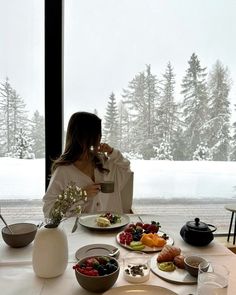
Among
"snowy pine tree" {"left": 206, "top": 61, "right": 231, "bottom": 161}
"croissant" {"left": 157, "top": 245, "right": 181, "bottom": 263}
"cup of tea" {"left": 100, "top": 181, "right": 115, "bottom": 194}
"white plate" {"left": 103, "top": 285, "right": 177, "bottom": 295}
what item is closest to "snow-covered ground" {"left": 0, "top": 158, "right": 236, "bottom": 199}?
"snowy pine tree" {"left": 206, "top": 61, "right": 231, "bottom": 161}

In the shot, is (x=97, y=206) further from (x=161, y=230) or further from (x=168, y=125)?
(x=168, y=125)

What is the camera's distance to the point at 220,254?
1.28m

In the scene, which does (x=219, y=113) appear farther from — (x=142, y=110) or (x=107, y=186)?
(x=107, y=186)

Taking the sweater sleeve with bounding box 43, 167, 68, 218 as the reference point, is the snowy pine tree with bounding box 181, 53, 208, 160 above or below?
above

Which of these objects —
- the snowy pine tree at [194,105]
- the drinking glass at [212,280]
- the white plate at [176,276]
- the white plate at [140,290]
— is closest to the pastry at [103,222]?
the white plate at [176,276]

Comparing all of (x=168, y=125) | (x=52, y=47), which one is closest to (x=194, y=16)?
(x=168, y=125)

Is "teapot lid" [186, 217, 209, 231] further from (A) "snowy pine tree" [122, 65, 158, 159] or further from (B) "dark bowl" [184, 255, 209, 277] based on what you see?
(A) "snowy pine tree" [122, 65, 158, 159]

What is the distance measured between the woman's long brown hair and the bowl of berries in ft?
3.41

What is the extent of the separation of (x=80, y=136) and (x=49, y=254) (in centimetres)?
102

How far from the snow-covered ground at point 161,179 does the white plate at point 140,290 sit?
195 cm

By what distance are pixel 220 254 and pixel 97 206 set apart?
964mm

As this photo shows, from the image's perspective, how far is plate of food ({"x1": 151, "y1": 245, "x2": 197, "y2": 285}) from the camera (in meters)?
1.05

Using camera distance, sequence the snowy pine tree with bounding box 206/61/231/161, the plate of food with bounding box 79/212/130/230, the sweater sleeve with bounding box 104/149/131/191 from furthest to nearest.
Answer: the snowy pine tree with bounding box 206/61/231/161
the sweater sleeve with bounding box 104/149/131/191
the plate of food with bounding box 79/212/130/230

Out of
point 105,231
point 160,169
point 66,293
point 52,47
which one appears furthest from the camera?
point 160,169
